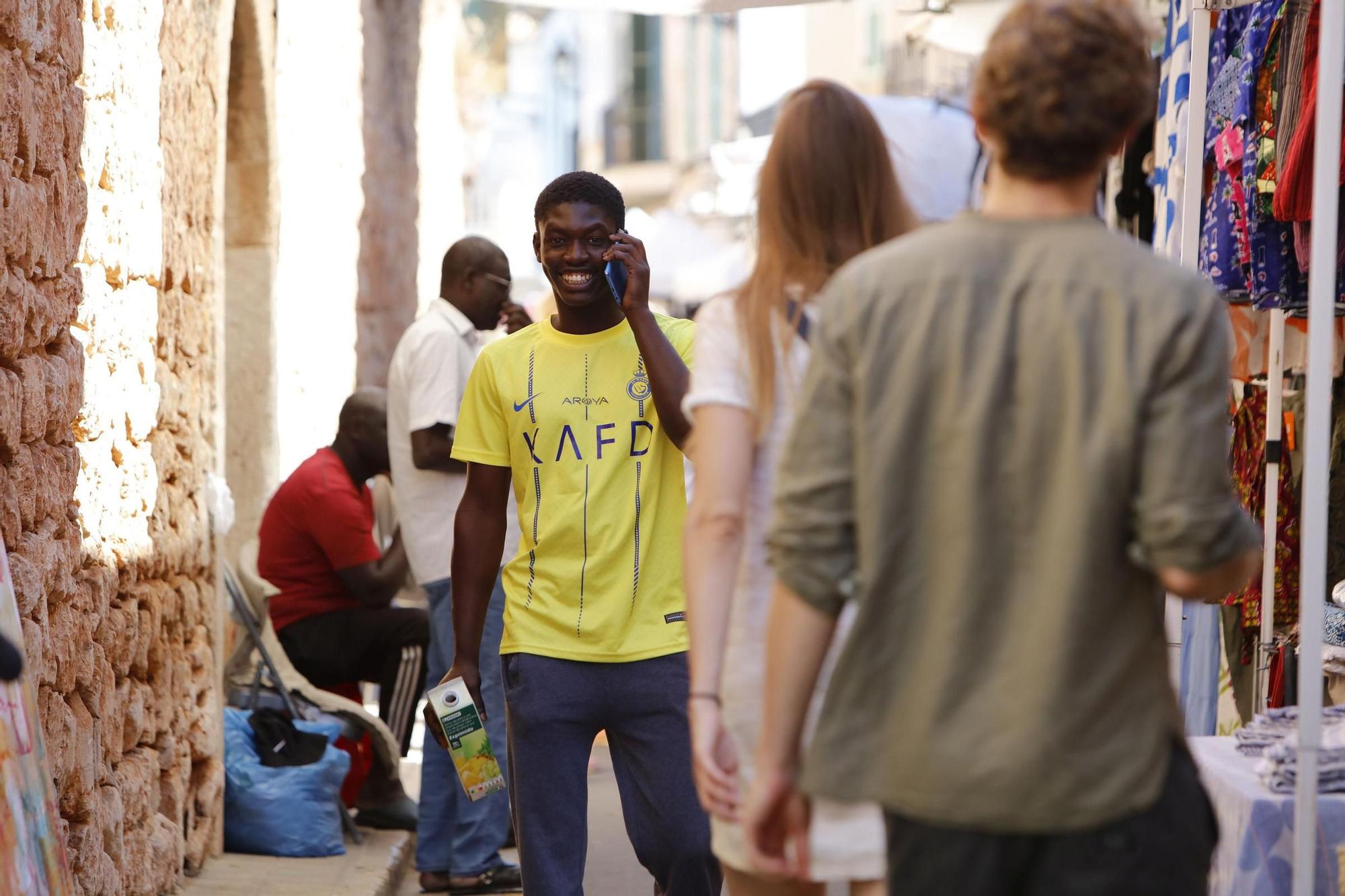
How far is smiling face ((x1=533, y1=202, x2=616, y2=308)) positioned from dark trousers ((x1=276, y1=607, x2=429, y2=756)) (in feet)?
10.4

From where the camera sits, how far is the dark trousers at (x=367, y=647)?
22.3ft

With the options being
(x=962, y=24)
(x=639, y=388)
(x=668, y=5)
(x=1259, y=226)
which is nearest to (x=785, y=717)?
(x=639, y=388)

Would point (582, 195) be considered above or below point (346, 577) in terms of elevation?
above

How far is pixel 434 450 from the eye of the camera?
19.7 ft

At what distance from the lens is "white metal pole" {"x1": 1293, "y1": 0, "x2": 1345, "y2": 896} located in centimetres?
304

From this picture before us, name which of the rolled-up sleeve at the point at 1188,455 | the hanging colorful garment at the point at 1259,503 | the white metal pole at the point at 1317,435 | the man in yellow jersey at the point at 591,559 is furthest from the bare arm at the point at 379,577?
the rolled-up sleeve at the point at 1188,455

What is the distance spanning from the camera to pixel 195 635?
561 cm

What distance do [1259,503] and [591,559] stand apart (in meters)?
2.49

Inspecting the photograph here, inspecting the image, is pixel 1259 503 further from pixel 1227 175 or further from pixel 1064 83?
pixel 1064 83

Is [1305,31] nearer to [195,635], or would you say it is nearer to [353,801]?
[195,635]

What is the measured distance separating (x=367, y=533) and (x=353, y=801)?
1.00m

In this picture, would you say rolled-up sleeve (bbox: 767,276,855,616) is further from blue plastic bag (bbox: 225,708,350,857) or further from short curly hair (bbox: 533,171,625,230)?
blue plastic bag (bbox: 225,708,350,857)

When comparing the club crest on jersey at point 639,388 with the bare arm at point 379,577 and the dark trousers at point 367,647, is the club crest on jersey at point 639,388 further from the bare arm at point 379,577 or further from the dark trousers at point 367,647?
the dark trousers at point 367,647

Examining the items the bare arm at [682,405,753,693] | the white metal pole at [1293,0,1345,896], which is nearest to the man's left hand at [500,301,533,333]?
the white metal pole at [1293,0,1345,896]
